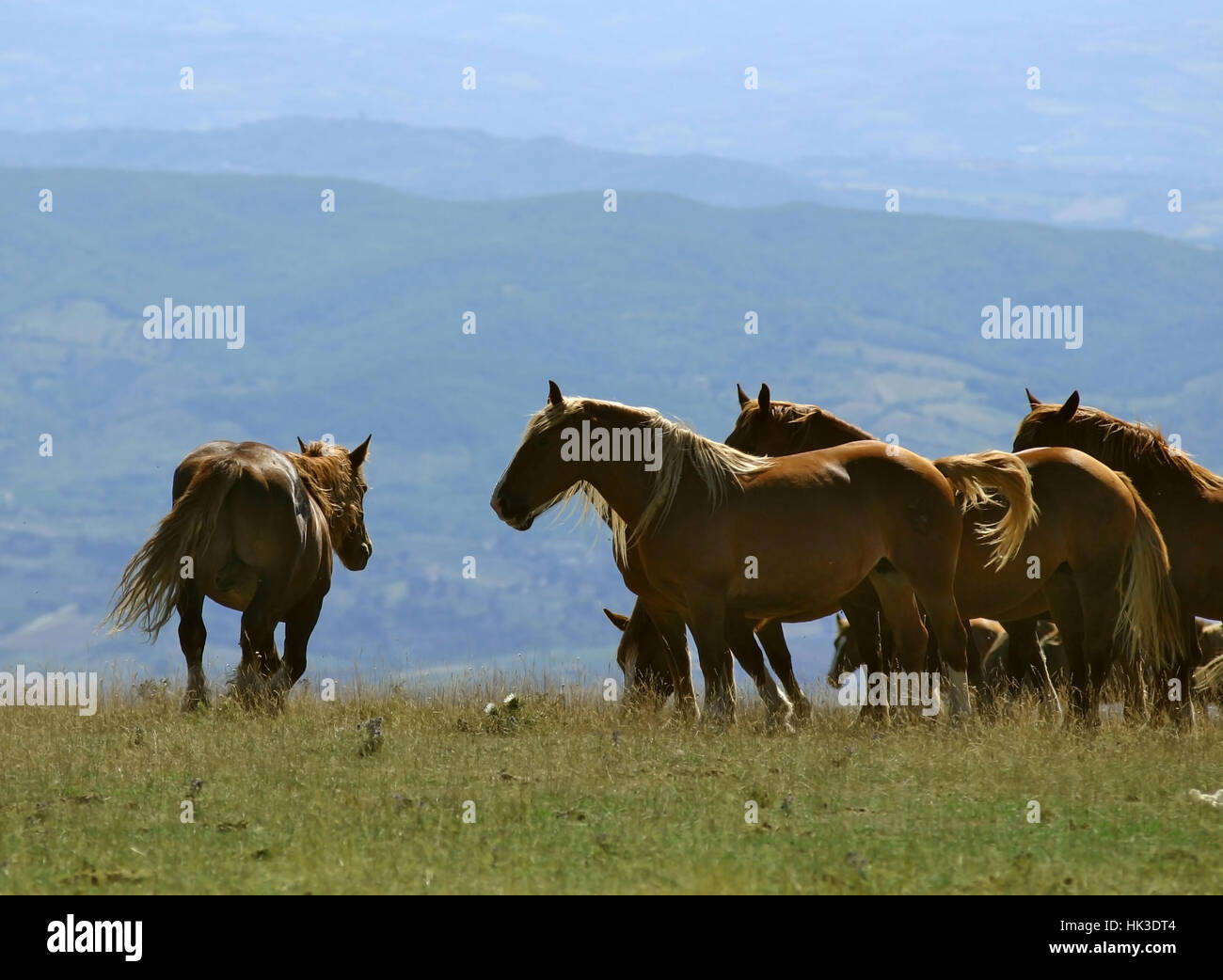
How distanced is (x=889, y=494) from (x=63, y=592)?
178399mm

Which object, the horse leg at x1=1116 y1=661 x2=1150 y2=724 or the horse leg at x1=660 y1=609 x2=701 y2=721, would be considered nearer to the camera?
the horse leg at x1=1116 y1=661 x2=1150 y2=724

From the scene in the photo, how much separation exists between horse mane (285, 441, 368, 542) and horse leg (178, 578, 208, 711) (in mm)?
1744

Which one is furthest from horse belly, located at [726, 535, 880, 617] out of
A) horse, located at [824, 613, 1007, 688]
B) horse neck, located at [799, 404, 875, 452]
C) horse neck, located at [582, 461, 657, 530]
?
horse, located at [824, 613, 1007, 688]

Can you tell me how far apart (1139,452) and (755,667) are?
3651 mm

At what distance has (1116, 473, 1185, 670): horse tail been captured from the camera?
37.2 feet

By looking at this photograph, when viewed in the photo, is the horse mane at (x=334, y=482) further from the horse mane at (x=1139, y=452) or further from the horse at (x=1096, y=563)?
the horse mane at (x=1139, y=452)

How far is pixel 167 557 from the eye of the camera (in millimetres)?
12438

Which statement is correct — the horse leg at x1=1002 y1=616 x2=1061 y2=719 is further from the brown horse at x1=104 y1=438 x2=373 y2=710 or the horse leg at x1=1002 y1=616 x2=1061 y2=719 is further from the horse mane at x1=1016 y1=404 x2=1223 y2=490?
the brown horse at x1=104 y1=438 x2=373 y2=710

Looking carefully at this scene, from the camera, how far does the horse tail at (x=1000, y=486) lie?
1114cm

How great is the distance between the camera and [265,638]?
12742 mm

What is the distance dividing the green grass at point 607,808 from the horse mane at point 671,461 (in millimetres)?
1467

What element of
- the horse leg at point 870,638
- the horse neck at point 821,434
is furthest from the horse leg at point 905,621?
the horse neck at point 821,434
